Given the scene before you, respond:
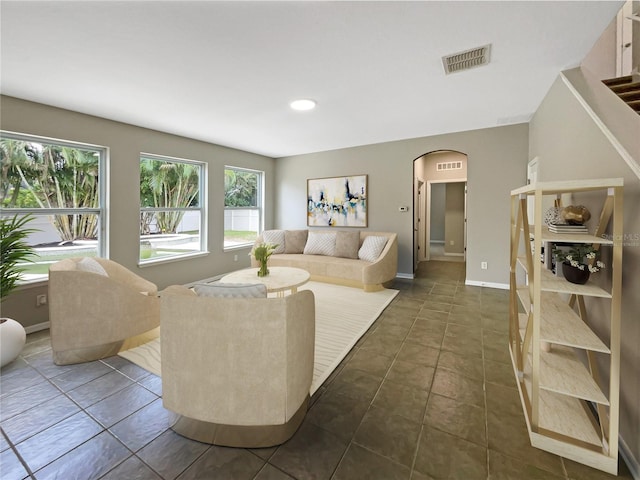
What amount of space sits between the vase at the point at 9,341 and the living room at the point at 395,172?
810 mm

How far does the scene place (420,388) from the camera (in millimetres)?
1964

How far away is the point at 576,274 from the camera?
5.08 ft

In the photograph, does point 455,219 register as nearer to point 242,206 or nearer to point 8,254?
point 242,206

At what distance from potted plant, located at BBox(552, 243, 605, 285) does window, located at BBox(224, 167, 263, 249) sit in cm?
505

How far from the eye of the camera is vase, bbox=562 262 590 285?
5.03 ft

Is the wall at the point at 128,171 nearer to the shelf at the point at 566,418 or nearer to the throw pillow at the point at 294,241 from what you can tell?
the throw pillow at the point at 294,241

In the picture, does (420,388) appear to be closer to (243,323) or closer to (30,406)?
(243,323)

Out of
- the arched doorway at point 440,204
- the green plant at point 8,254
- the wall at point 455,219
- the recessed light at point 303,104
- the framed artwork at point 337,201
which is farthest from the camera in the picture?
the wall at point 455,219

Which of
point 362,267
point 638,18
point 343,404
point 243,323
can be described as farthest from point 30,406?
point 638,18

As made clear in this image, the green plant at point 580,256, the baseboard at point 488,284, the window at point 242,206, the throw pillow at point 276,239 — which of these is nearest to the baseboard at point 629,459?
the green plant at point 580,256

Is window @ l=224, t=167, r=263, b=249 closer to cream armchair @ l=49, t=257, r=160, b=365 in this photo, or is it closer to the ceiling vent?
cream armchair @ l=49, t=257, r=160, b=365

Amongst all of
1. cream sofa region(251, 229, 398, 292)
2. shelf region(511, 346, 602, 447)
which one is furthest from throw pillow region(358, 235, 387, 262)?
shelf region(511, 346, 602, 447)

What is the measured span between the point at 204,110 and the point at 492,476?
13.5 ft

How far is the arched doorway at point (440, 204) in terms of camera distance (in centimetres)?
594
